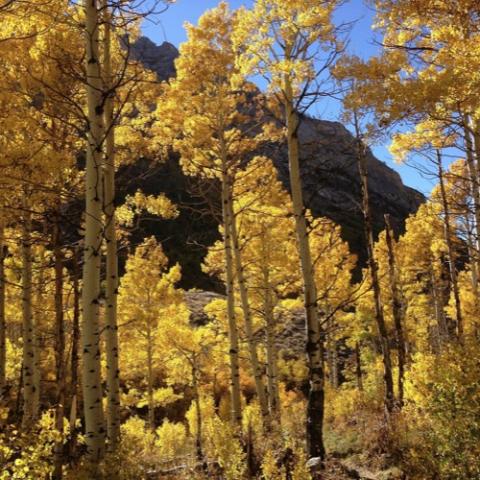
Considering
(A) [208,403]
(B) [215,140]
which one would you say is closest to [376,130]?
(B) [215,140]

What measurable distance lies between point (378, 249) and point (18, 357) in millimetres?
15112

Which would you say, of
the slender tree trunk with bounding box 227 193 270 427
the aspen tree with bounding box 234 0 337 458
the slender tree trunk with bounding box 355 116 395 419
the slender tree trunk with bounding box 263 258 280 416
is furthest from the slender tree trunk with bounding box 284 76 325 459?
the slender tree trunk with bounding box 263 258 280 416

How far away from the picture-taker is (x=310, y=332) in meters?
6.20

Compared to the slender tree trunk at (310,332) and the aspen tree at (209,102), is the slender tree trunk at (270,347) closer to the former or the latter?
the aspen tree at (209,102)

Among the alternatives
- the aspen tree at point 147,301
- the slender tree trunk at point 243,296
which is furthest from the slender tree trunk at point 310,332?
the aspen tree at point 147,301

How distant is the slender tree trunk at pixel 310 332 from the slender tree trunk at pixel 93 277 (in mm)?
2797

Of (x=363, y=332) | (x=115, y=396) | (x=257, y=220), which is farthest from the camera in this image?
(x=363, y=332)

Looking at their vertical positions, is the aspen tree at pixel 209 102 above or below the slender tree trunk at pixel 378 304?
above

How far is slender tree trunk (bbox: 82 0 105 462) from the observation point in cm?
433

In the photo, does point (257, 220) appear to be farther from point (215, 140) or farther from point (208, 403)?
point (208, 403)

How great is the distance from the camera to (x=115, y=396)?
609 cm

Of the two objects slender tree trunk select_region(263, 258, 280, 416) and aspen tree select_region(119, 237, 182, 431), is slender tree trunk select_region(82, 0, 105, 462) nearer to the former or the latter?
slender tree trunk select_region(263, 258, 280, 416)

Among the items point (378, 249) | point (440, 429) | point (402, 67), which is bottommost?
point (440, 429)

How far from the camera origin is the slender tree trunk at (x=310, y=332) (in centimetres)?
607
